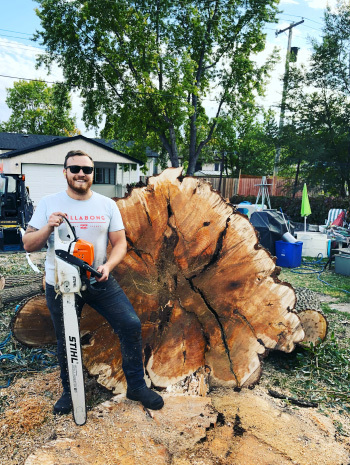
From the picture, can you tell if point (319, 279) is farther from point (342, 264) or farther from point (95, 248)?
point (95, 248)

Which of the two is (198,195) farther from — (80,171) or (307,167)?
(307,167)

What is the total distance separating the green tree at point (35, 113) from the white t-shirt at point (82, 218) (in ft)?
139

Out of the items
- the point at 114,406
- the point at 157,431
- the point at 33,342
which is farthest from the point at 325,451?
the point at 33,342

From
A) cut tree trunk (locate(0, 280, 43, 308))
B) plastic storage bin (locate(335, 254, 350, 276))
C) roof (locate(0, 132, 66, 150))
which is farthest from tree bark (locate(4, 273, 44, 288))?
roof (locate(0, 132, 66, 150))

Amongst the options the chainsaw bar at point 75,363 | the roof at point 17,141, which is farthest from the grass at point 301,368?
the roof at point 17,141

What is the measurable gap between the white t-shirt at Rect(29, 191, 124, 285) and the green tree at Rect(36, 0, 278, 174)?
47.0 feet

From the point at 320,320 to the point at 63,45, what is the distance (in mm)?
18157

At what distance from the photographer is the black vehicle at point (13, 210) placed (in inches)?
360

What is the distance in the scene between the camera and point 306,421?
7.36 ft

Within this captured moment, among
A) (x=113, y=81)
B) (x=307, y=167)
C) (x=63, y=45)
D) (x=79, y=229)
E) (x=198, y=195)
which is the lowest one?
(x=79, y=229)

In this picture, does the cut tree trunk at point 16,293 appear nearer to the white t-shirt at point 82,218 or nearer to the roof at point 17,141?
the white t-shirt at point 82,218

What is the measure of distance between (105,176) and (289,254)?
19.7 meters

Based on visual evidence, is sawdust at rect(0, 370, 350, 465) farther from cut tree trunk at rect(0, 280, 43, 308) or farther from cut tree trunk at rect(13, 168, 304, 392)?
cut tree trunk at rect(0, 280, 43, 308)

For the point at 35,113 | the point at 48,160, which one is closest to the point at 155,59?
the point at 48,160
